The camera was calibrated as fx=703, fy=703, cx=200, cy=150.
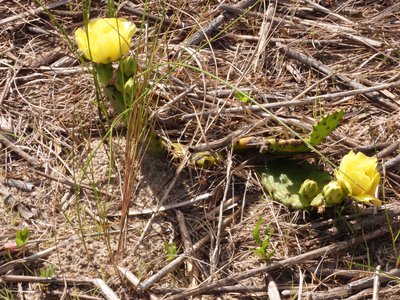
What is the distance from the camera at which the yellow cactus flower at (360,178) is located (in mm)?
1539

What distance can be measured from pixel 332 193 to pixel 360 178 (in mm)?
69

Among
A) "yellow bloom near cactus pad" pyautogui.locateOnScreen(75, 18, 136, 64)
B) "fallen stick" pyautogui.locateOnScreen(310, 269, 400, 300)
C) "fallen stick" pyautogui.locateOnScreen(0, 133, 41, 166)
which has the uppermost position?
"yellow bloom near cactus pad" pyautogui.locateOnScreen(75, 18, 136, 64)

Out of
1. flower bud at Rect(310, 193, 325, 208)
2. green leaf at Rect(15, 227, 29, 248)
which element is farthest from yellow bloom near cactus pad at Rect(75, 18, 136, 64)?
flower bud at Rect(310, 193, 325, 208)

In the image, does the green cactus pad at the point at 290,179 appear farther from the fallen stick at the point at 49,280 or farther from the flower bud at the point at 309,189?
the fallen stick at the point at 49,280

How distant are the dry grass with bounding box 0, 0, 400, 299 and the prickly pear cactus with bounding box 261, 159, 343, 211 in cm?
4

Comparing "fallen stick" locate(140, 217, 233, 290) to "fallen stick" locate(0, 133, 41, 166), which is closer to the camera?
"fallen stick" locate(140, 217, 233, 290)

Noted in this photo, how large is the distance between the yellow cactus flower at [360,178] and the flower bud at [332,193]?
17 millimetres

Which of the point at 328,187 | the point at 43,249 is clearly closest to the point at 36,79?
the point at 43,249

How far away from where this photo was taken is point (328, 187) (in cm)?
156

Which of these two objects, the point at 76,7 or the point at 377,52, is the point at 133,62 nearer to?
the point at 76,7

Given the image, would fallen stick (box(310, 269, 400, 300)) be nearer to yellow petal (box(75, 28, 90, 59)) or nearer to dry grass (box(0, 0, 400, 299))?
dry grass (box(0, 0, 400, 299))

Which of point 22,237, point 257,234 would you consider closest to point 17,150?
point 22,237

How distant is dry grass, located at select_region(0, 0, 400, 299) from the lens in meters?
1.58

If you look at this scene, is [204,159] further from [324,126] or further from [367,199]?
[367,199]
